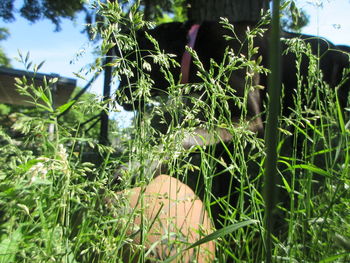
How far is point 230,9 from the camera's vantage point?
12.2 ft

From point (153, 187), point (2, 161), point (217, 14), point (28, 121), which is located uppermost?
point (217, 14)

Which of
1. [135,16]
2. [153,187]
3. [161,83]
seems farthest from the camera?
[161,83]

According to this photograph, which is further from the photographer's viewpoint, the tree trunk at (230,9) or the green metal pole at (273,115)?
the tree trunk at (230,9)

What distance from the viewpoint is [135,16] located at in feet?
2.37

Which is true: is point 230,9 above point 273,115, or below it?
above

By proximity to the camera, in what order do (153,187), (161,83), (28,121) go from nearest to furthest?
(28,121), (153,187), (161,83)

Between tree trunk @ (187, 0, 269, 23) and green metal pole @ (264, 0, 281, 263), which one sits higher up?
tree trunk @ (187, 0, 269, 23)

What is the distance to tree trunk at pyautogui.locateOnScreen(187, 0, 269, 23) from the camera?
371 centimetres

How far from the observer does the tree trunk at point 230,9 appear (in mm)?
3711

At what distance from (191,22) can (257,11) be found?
30.1 inches

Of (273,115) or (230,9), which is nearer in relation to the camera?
(273,115)

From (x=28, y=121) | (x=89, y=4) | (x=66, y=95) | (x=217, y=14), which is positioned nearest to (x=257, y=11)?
(x=217, y=14)

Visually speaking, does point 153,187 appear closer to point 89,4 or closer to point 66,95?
point 89,4

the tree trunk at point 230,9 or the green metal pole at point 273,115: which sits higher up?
the tree trunk at point 230,9
